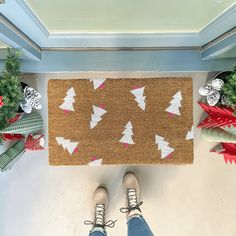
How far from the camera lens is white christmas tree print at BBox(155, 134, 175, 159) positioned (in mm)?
1834

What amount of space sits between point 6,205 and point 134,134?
0.83 metres

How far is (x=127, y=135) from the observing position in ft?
6.02

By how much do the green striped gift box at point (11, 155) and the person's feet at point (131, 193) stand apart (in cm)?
59

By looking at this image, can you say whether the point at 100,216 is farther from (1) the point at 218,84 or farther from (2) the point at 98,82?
(1) the point at 218,84

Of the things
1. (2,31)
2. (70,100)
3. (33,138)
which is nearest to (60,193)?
(33,138)

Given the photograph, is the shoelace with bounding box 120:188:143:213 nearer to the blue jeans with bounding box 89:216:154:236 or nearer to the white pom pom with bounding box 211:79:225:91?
the blue jeans with bounding box 89:216:154:236

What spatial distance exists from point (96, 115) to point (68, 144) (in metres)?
0.23

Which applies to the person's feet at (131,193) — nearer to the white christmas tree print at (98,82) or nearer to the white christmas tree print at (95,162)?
the white christmas tree print at (95,162)

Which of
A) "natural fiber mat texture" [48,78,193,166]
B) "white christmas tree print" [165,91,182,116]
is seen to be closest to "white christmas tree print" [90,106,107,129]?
"natural fiber mat texture" [48,78,193,166]

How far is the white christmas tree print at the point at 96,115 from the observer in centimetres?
183

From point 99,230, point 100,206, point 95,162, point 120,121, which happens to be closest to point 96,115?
point 120,121

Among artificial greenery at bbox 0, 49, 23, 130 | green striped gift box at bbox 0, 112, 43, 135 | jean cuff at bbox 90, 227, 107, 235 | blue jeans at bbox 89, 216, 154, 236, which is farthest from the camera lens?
jean cuff at bbox 90, 227, 107, 235

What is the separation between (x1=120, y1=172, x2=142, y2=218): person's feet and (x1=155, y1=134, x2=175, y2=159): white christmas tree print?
0.21m

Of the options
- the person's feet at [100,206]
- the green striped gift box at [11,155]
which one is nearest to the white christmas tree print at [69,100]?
the green striped gift box at [11,155]
